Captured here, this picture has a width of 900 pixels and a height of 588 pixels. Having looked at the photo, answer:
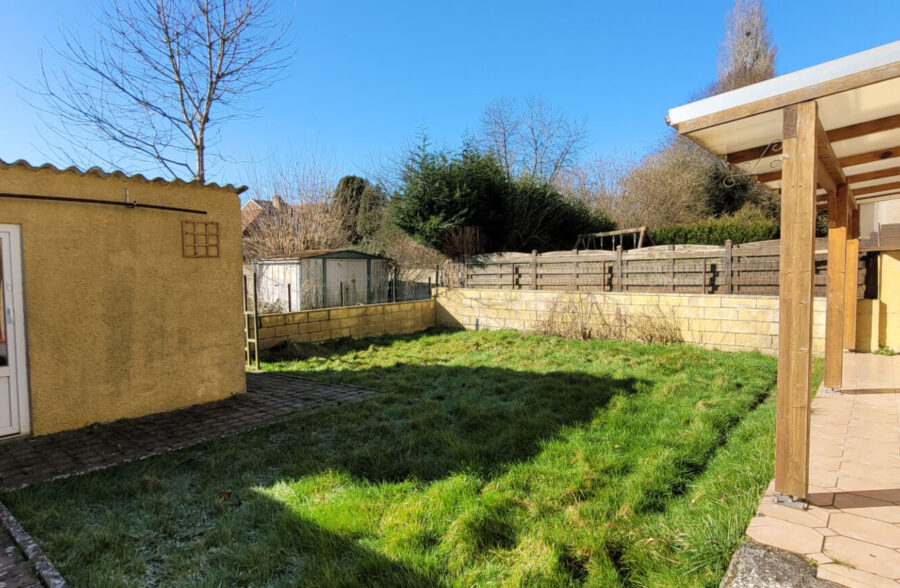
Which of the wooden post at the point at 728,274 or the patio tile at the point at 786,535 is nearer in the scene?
the patio tile at the point at 786,535

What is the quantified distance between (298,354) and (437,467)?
5589 millimetres

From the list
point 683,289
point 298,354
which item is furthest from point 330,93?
point 683,289

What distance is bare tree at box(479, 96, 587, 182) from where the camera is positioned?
18953 millimetres

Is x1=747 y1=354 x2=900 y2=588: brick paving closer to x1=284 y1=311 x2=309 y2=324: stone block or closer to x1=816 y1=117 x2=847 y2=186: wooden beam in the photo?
x1=816 y1=117 x2=847 y2=186: wooden beam

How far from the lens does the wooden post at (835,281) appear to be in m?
4.61

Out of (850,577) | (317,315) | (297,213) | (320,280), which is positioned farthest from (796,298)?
(297,213)

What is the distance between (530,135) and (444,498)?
18.3 meters

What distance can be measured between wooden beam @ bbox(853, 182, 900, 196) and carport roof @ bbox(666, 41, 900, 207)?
5.38 feet

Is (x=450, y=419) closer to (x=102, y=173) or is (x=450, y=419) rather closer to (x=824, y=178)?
(x=824, y=178)

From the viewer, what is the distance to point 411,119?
48.0 ft

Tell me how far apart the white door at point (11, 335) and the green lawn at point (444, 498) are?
1544 mm

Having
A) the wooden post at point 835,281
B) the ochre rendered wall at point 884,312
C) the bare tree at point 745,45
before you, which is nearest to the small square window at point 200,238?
→ the wooden post at point 835,281

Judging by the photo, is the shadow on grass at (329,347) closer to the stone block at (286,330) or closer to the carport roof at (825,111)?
the stone block at (286,330)

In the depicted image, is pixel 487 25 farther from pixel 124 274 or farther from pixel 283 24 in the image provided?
pixel 124 274
